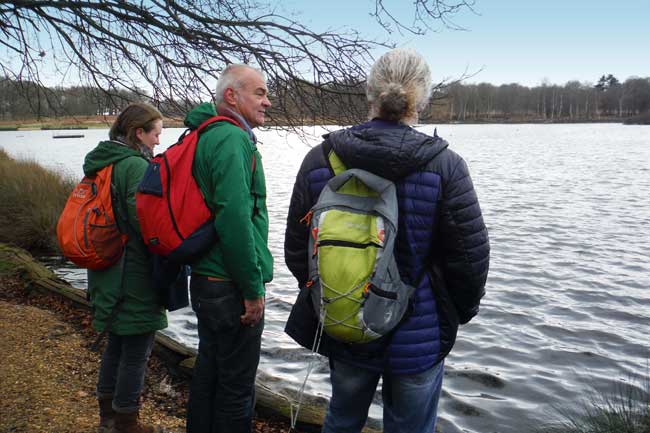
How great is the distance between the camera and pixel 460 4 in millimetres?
4844

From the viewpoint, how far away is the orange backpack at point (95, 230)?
2900mm

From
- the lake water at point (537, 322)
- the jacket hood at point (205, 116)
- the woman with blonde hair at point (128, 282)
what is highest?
the jacket hood at point (205, 116)

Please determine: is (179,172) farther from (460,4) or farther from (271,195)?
(271,195)

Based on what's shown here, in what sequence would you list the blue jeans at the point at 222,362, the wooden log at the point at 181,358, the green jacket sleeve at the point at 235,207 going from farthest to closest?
the wooden log at the point at 181,358, the blue jeans at the point at 222,362, the green jacket sleeve at the point at 235,207

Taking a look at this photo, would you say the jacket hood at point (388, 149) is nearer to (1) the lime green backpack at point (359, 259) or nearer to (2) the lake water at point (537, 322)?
(1) the lime green backpack at point (359, 259)

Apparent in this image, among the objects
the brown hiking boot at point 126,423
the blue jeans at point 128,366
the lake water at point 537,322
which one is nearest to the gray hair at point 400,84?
the blue jeans at point 128,366

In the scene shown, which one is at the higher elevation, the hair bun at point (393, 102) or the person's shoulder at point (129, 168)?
the hair bun at point (393, 102)

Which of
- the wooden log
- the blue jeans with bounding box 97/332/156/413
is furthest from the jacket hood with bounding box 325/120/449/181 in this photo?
the blue jeans with bounding box 97/332/156/413

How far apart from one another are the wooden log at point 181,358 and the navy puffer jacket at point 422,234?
3.15 ft

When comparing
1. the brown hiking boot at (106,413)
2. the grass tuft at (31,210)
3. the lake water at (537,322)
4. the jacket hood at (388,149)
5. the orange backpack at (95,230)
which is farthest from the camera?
the grass tuft at (31,210)

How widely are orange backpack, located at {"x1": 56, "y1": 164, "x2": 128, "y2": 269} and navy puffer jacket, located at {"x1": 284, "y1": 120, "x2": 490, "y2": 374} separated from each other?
1210 mm

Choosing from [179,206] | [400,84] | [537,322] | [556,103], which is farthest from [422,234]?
[556,103]

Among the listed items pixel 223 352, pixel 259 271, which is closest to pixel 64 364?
pixel 223 352

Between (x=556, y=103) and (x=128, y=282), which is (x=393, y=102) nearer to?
(x=128, y=282)
